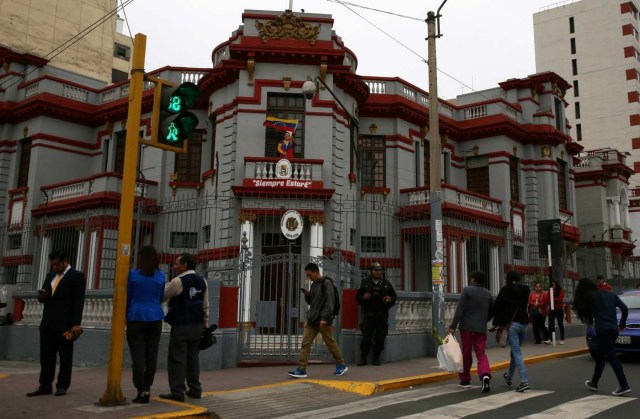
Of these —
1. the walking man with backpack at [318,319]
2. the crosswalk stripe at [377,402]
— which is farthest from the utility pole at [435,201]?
the walking man with backpack at [318,319]

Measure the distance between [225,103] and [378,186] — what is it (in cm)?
709

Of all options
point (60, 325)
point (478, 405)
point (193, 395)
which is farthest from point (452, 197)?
point (60, 325)

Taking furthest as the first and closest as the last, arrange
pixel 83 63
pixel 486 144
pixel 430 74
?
pixel 83 63 → pixel 486 144 → pixel 430 74

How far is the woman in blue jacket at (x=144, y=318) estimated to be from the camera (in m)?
7.29

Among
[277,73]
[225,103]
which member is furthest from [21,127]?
[277,73]

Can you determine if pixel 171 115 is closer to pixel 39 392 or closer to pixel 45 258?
pixel 39 392

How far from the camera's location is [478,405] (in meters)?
7.62

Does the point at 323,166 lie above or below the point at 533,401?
above

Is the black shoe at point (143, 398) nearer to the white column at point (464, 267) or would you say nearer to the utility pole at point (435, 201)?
the utility pole at point (435, 201)

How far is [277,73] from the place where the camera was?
20125 mm

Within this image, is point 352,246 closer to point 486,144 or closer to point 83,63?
point 486,144

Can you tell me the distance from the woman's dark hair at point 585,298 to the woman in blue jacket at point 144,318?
6.45 metres

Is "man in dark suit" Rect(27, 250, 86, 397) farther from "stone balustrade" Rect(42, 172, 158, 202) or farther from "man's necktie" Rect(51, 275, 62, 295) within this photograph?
"stone balustrade" Rect(42, 172, 158, 202)

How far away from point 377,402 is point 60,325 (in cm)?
453
